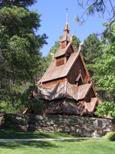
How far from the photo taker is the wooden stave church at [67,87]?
4176cm

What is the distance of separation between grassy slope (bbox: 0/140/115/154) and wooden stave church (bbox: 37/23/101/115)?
55.1ft

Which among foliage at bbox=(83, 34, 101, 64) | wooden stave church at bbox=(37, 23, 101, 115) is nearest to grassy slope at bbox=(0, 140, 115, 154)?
wooden stave church at bbox=(37, 23, 101, 115)

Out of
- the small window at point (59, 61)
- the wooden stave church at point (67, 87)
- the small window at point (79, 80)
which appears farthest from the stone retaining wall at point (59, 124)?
the small window at point (59, 61)

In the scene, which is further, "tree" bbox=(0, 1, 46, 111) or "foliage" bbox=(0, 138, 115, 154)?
"tree" bbox=(0, 1, 46, 111)

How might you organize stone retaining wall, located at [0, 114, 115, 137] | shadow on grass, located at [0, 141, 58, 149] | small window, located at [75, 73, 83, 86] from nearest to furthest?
shadow on grass, located at [0, 141, 58, 149], stone retaining wall, located at [0, 114, 115, 137], small window, located at [75, 73, 83, 86]

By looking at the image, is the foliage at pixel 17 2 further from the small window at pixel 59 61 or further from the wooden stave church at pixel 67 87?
the small window at pixel 59 61

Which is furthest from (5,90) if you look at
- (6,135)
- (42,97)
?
(42,97)

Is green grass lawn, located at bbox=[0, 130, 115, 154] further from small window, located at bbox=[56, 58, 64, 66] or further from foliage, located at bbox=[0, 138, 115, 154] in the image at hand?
small window, located at bbox=[56, 58, 64, 66]

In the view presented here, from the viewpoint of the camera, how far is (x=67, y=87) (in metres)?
44.8

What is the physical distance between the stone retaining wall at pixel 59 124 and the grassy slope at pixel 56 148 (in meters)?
11.7

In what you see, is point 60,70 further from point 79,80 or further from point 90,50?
point 90,50

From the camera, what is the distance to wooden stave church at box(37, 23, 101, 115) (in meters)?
41.8

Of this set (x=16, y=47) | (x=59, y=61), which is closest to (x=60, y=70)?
(x=59, y=61)

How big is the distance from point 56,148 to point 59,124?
612 inches
